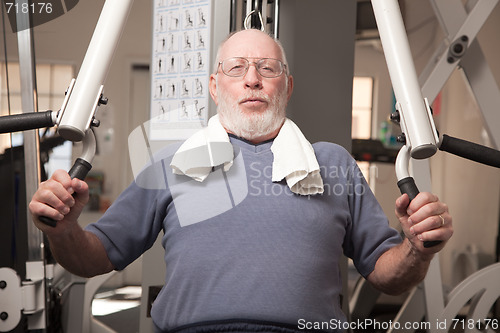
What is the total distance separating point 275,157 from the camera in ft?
3.08

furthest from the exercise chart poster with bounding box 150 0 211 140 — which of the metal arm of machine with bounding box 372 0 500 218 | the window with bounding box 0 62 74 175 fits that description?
the metal arm of machine with bounding box 372 0 500 218

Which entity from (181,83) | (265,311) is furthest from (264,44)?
(265,311)

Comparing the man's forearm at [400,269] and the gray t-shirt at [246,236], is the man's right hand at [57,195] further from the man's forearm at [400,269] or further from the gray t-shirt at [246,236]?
the man's forearm at [400,269]

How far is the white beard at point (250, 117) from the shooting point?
3.17 ft

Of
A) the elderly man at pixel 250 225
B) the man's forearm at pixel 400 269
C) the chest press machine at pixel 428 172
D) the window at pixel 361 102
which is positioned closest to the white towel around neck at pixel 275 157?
the elderly man at pixel 250 225

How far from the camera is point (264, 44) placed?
98cm

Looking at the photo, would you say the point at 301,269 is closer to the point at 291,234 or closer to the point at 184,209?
the point at 291,234

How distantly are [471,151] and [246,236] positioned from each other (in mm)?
384

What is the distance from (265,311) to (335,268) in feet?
0.52

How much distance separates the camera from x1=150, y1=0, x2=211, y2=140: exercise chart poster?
3.28 ft

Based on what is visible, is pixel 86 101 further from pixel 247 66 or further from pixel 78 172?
pixel 247 66

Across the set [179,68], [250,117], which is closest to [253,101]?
[250,117]

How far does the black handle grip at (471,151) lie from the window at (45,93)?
0.74 metres

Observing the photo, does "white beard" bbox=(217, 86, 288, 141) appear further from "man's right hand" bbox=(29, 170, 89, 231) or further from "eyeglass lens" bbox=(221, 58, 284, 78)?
"man's right hand" bbox=(29, 170, 89, 231)
